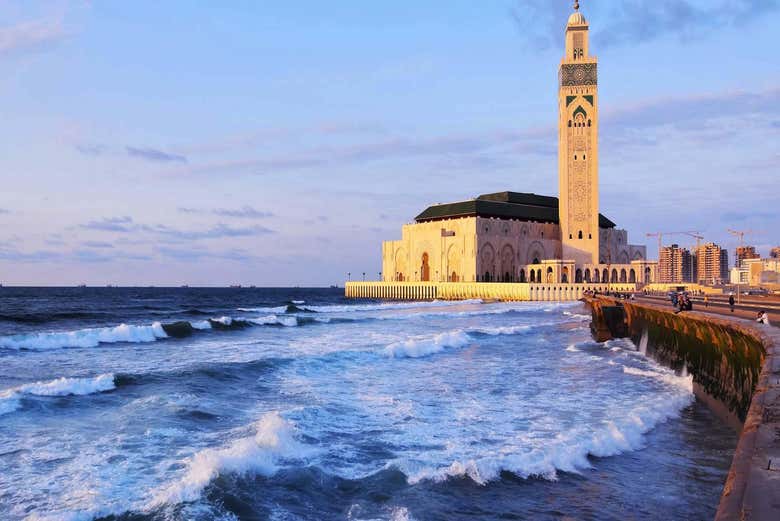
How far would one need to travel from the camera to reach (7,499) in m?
8.67

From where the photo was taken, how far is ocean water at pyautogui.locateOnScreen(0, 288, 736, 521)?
8.65m

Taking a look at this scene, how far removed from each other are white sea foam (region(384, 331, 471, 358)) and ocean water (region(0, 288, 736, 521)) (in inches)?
95.4

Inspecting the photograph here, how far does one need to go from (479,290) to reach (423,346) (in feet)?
210

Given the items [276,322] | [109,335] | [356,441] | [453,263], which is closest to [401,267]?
[453,263]

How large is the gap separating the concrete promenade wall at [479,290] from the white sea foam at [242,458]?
70735 millimetres

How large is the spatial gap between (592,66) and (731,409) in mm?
91600

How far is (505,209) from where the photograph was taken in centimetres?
10556

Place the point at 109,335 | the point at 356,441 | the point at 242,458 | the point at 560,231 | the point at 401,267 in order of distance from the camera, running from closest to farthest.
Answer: the point at 242,458 < the point at 356,441 < the point at 109,335 < the point at 560,231 < the point at 401,267

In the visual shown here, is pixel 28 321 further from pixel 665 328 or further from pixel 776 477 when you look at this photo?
pixel 776 477

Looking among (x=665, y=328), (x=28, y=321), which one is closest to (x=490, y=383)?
(x=665, y=328)

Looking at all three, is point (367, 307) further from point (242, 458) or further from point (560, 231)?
point (242, 458)

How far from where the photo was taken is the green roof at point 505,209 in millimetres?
103000

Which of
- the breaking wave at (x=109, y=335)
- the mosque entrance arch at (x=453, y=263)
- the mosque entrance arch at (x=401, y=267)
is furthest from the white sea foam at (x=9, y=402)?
the mosque entrance arch at (x=401, y=267)

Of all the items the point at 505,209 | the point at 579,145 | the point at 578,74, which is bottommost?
the point at 505,209
